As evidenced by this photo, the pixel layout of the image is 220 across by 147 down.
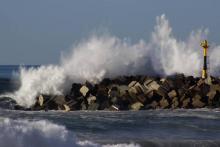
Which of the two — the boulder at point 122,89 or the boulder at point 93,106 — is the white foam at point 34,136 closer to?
the boulder at point 93,106

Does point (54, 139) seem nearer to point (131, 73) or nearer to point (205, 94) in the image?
point (205, 94)

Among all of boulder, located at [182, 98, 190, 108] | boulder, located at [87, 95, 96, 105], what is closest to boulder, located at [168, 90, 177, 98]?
boulder, located at [182, 98, 190, 108]

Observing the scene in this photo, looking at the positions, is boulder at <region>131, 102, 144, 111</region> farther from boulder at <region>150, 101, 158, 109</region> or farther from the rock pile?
boulder at <region>150, 101, 158, 109</region>

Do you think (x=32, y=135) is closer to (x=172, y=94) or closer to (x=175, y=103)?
(x=175, y=103)

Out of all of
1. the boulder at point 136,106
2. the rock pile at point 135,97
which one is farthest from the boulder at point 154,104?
the boulder at point 136,106

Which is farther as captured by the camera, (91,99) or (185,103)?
(185,103)

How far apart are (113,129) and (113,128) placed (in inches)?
6.8

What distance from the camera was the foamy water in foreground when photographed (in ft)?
41.4

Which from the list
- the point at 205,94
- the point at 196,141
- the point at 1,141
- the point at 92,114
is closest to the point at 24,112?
the point at 92,114

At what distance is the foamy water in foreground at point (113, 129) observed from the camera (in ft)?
41.4

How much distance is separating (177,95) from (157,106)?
0.93 m

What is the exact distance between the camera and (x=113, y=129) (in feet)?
→ 56.2

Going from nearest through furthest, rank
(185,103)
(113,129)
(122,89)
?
1. (113,129)
2. (185,103)
3. (122,89)

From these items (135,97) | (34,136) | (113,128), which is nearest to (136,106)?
(135,97)
